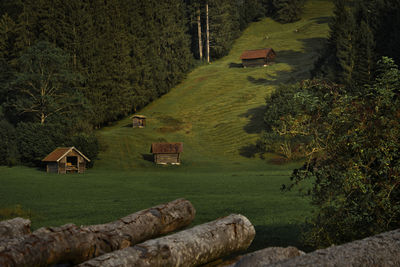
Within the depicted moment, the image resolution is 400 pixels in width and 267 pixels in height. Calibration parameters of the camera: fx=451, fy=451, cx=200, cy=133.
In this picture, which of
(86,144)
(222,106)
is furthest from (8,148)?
(222,106)

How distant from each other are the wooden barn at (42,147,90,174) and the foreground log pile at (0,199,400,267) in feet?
126

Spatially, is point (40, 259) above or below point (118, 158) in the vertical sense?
above

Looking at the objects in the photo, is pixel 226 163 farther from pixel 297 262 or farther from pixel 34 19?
pixel 297 262

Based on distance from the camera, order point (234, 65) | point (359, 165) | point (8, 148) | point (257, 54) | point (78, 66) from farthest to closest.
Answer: point (234, 65) → point (257, 54) → point (78, 66) → point (8, 148) → point (359, 165)

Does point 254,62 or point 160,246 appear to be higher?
point 254,62

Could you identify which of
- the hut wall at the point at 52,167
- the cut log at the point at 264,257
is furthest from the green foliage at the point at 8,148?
the cut log at the point at 264,257

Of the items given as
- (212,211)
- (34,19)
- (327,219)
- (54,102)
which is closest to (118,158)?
(54,102)

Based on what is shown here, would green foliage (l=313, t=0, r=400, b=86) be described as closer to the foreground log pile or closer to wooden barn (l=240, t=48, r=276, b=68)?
wooden barn (l=240, t=48, r=276, b=68)

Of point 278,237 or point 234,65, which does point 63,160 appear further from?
point 234,65

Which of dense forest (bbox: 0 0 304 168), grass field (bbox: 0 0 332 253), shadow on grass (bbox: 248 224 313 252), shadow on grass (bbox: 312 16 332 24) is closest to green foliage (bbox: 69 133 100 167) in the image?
dense forest (bbox: 0 0 304 168)

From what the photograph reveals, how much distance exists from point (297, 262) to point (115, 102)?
72.6m

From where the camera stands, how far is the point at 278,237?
614 inches

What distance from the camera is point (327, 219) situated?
1282 cm

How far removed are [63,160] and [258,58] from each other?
6984 centimetres
